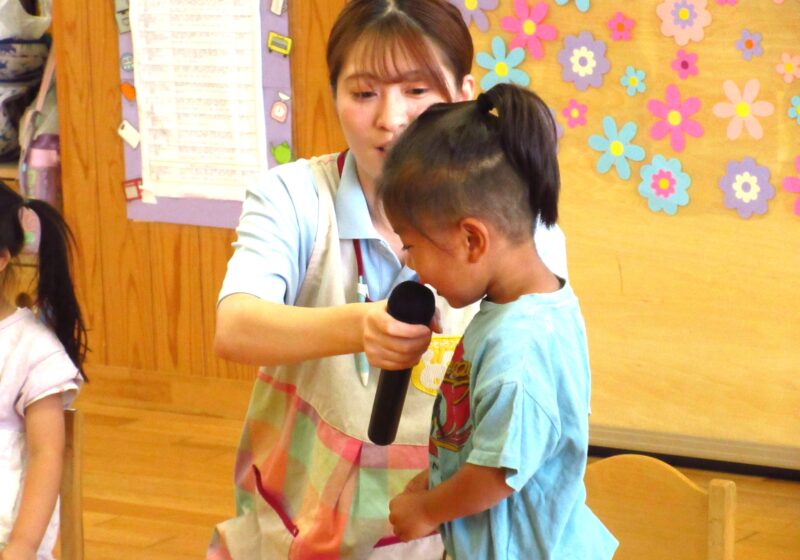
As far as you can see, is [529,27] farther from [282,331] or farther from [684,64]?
[282,331]

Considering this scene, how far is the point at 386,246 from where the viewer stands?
138 centimetres

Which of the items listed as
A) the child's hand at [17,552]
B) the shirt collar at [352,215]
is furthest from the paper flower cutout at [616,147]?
the child's hand at [17,552]

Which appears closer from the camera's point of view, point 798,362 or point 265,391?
point 265,391

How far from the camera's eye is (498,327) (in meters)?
1.04

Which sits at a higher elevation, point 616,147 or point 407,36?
point 407,36

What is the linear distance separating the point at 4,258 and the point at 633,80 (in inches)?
63.1

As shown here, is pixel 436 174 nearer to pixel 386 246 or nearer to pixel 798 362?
pixel 386 246

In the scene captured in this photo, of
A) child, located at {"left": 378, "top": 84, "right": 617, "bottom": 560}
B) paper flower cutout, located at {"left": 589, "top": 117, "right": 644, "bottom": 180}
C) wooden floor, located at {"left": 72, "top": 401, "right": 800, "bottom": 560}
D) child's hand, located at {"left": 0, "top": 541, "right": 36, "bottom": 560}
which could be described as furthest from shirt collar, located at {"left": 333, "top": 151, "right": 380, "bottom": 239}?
paper flower cutout, located at {"left": 589, "top": 117, "right": 644, "bottom": 180}

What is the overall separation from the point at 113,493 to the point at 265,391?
1.63 m

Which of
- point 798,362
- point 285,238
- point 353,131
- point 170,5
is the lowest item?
point 798,362

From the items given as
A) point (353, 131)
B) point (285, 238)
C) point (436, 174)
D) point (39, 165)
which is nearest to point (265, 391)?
point (285, 238)

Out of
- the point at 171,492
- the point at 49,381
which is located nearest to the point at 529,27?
the point at 171,492

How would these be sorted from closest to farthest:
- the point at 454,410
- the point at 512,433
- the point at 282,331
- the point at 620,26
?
the point at 512,433 → the point at 454,410 → the point at 282,331 → the point at 620,26

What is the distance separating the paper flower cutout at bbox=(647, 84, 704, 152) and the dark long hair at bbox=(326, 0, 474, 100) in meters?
1.56
